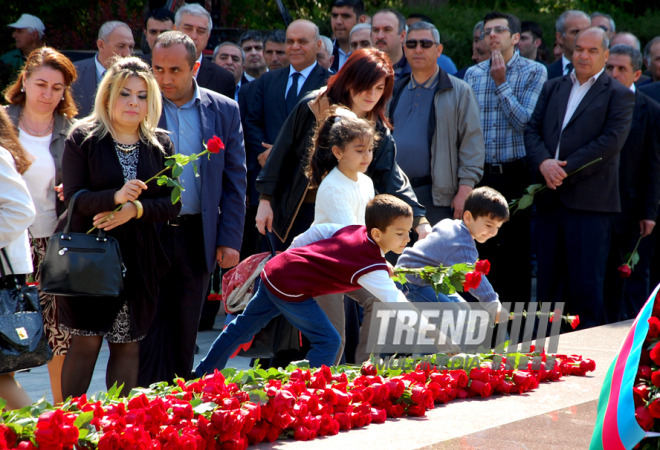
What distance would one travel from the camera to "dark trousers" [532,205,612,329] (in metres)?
6.81

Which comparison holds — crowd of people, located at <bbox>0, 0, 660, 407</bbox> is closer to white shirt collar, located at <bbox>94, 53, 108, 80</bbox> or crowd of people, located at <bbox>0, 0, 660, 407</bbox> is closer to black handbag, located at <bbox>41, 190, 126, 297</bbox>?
white shirt collar, located at <bbox>94, 53, 108, 80</bbox>

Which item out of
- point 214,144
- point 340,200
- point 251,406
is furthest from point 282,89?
point 251,406

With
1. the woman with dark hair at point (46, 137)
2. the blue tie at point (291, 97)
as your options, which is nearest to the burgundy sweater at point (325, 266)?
the woman with dark hair at point (46, 137)

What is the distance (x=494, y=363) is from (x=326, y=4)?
487 inches

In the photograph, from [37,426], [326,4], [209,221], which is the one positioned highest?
[326,4]

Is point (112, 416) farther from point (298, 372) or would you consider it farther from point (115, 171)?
point (115, 171)

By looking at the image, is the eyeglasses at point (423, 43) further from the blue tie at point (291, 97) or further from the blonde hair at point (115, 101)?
the blonde hair at point (115, 101)

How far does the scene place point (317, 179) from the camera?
16.2ft

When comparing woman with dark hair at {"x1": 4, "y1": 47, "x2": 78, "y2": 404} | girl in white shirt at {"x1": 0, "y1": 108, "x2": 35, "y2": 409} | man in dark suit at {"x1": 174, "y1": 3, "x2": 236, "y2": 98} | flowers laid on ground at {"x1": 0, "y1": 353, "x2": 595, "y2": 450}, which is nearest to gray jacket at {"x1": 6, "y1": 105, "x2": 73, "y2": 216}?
woman with dark hair at {"x1": 4, "y1": 47, "x2": 78, "y2": 404}

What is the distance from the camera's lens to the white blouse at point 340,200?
4609mm

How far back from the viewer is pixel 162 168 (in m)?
4.48

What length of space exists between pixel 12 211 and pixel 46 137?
1392 millimetres

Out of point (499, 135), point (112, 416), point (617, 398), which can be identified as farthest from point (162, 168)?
point (499, 135)

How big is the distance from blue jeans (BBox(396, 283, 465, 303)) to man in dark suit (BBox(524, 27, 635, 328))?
7.61 ft
